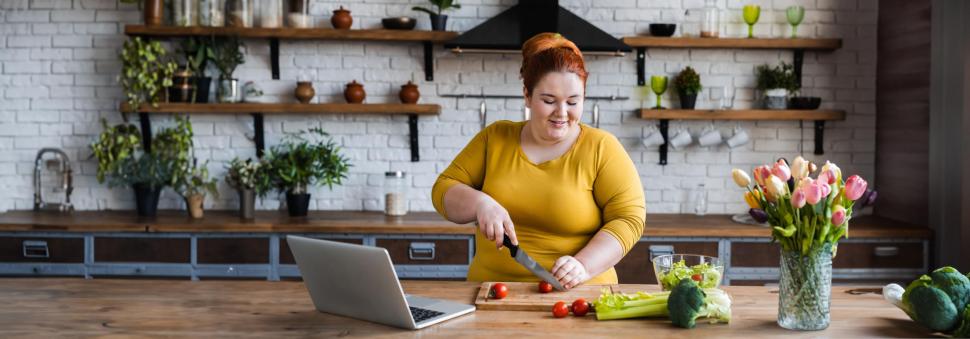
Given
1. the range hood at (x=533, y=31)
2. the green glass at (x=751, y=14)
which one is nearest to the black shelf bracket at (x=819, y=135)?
the green glass at (x=751, y=14)

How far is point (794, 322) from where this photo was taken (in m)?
1.97

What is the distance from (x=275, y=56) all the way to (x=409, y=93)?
750mm

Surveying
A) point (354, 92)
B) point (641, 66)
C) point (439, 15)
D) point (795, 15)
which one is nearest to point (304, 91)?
point (354, 92)

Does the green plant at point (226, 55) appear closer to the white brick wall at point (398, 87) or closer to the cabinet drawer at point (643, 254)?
the white brick wall at point (398, 87)

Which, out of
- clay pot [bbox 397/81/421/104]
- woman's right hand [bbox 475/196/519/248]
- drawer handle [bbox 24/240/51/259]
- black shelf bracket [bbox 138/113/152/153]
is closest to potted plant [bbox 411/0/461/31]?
clay pot [bbox 397/81/421/104]

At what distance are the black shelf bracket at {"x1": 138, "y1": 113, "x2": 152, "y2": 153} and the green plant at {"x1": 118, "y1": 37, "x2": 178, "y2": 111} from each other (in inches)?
4.9

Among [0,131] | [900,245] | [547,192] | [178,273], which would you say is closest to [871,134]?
[900,245]

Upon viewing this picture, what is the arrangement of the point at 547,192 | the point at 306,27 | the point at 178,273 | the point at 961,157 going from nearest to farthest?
the point at 547,192, the point at 961,157, the point at 178,273, the point at 306,27

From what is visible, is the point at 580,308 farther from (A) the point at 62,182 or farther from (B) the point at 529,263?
(A) the point at 62,182

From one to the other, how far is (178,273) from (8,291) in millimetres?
1801

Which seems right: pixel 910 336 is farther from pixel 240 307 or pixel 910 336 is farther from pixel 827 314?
pixel 240 307

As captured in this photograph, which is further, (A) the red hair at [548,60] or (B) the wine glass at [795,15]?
(B) the wine glass at [795,15]

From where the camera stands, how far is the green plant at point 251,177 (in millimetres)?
4422

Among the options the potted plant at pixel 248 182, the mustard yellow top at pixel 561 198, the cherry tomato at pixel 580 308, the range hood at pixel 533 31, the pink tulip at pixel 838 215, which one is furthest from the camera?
the potted plant at pixel 248 182
